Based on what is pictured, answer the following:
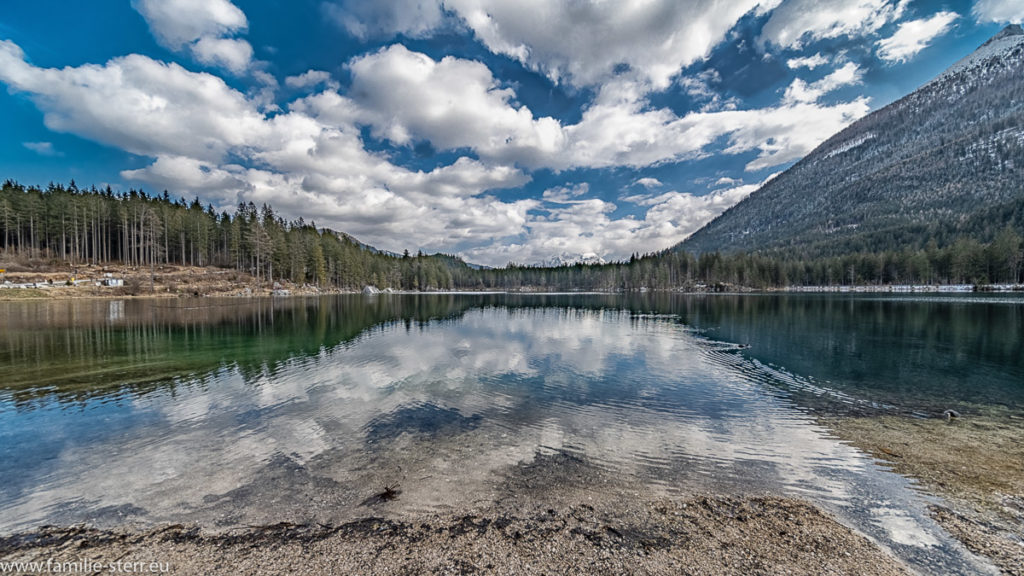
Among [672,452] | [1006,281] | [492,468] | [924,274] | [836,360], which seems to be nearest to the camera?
[492,468]

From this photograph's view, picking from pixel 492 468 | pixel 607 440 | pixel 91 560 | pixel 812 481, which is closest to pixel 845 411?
pixel 812 481

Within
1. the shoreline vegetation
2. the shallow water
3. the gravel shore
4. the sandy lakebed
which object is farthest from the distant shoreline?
the sandy lakebed

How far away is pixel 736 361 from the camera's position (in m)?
25.5

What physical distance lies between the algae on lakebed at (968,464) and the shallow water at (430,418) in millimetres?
631

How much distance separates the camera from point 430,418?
14633mm

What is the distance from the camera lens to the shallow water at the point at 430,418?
873cm

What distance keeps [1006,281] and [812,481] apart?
195m

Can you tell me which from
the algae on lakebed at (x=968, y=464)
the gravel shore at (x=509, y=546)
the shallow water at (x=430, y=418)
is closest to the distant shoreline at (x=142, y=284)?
the shallow water at (x=430, y=418)

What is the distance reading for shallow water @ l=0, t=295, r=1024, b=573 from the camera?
28.6 feet

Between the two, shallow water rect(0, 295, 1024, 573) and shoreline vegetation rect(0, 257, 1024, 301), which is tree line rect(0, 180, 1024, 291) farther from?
shallow water rect(0, 295, 1024, 573)

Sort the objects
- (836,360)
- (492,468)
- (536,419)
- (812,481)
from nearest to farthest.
A: (812,481), (492,468), (536,419), (836,360)

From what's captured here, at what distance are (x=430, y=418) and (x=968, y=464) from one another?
16.3 meters

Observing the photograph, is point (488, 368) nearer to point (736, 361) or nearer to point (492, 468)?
point (492, 468)

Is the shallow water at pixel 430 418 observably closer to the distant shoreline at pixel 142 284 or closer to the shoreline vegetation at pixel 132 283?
the distant shoreline at pixel 142 284
